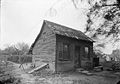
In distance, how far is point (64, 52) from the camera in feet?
38.4

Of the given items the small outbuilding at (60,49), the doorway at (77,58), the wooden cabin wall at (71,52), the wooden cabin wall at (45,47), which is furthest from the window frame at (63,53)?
the doorway at (77,58)

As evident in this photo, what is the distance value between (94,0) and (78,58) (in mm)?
9336

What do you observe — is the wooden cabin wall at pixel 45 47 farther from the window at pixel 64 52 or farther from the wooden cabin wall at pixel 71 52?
the window at pixel 64 52

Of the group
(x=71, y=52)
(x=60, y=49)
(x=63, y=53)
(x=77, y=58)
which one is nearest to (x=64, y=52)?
(x=63, y=53)

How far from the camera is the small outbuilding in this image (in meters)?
→ 11.0

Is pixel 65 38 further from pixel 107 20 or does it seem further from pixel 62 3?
pixel 62 3

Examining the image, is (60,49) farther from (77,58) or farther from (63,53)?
(77,58)

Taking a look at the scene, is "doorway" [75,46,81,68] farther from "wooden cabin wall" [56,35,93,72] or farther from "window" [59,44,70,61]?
"window" [59,44,70,61]

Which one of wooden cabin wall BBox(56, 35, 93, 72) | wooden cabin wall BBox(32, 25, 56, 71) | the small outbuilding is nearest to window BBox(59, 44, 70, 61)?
the small outbuilding

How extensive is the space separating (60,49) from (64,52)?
68cm

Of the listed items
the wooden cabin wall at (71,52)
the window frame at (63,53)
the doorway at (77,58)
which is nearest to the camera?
the wooden cabin wall at (71,52)

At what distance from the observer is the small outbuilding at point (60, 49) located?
11007 millimetres

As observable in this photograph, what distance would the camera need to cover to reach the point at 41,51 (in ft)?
42.8

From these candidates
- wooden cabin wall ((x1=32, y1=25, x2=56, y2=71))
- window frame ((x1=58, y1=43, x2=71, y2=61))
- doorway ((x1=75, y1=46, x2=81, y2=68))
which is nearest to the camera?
wooden cabin wall ((x1=32, y1=25, x2=56, y2=71))
